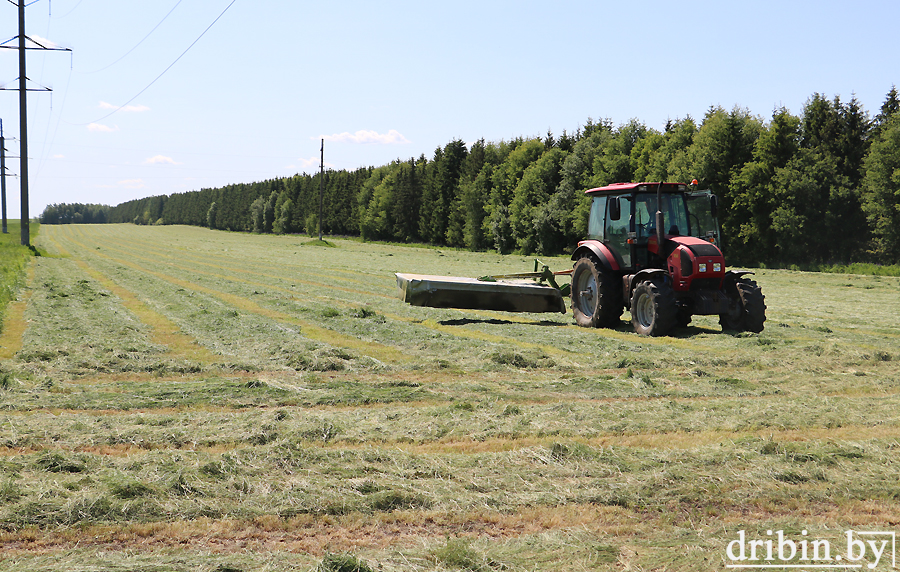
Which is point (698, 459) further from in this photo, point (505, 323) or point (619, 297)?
point (505, 323)

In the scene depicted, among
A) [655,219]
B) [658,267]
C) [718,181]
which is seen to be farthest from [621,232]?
[718,181]

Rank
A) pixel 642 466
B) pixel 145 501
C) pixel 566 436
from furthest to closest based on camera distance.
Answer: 1. pixel 566 436
2. pixel 642 466
3. pixel 145 501

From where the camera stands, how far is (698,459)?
5.62 metres

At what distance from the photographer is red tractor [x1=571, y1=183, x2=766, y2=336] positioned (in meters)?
11.8

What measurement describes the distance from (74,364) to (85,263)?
1002 inches

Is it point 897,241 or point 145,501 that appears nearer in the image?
point 145,501

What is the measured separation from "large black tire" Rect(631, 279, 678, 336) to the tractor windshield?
106 centimetres

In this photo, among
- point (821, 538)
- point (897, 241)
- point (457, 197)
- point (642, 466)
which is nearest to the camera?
point (821, 538)

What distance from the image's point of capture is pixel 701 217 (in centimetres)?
1270

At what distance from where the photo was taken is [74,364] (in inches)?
372

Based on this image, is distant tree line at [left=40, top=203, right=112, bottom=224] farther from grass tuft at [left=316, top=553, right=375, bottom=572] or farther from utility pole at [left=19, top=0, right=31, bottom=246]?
grass tuft at [left=316, top=553, right=375, bottom=572]

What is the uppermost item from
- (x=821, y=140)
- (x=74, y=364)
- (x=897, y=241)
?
(x=821, y=140)

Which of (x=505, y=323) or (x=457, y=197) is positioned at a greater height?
(x=457, y=197)

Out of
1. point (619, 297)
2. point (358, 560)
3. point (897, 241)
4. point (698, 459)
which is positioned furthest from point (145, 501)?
point (897, 241)
